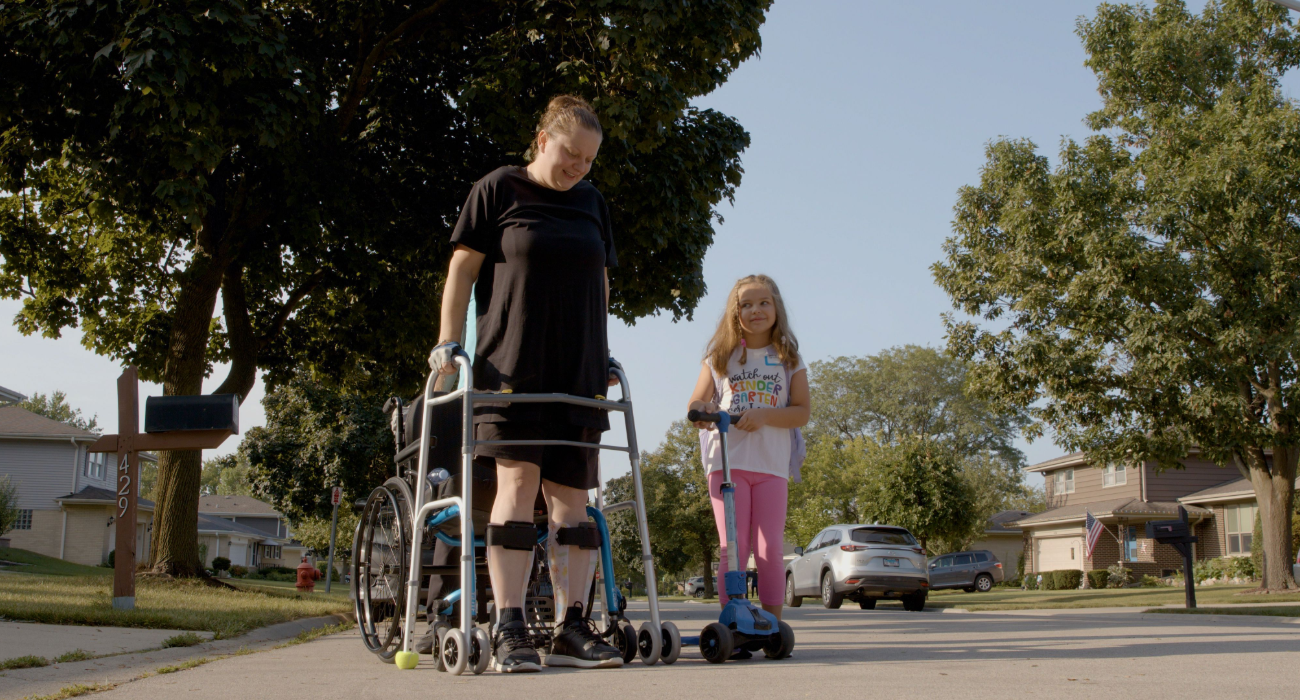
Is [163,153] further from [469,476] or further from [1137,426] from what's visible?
[1137,426]

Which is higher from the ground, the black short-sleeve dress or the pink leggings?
the black short-sleeve dress

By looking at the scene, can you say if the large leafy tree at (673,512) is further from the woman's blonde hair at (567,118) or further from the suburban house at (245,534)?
the woman's blonde hair at (567,118)

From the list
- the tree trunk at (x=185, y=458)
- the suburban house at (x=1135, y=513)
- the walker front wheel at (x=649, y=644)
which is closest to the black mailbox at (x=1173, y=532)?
the walker front wheel at (x=649, y=644)

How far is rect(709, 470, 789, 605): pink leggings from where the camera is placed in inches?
202

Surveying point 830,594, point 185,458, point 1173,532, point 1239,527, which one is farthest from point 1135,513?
point 185,458

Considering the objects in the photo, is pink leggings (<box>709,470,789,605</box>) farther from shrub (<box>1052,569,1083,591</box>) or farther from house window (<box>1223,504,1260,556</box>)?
shrub (<box>1052,569,1083,591</box>)

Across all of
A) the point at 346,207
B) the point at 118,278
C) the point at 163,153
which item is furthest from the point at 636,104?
the point at 118,278

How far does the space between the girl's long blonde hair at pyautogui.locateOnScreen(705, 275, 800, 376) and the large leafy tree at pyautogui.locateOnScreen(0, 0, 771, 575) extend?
5.12 metres

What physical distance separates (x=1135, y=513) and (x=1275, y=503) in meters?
18.5

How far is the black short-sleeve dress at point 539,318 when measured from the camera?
13.5ft

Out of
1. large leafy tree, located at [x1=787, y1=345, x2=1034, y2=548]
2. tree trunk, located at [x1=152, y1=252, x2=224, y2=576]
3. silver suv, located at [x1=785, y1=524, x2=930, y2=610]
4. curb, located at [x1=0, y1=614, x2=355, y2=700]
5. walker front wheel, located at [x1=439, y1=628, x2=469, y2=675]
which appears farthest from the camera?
large leafy tree, located at [x1=787, y1=345, x2=1034, y2=548]

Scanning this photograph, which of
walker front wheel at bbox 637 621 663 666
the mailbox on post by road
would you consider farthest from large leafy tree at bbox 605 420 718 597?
walker front wheel at bbox 637 621 663 666

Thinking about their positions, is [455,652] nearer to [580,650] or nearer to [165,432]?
[580,650]

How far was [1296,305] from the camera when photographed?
20.1m
